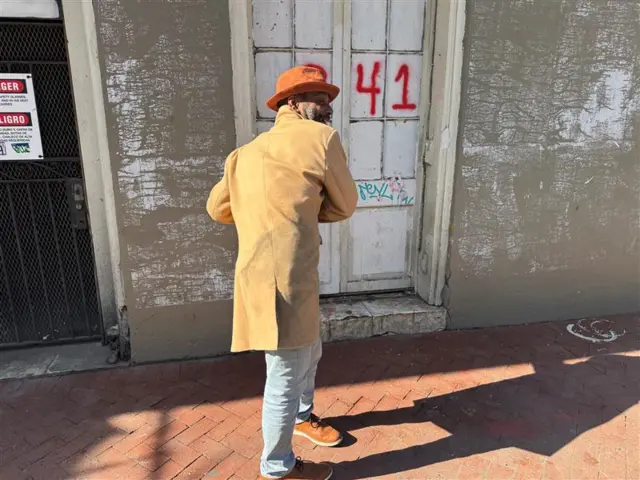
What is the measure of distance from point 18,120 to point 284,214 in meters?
2.45

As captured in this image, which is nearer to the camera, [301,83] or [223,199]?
[301,83]

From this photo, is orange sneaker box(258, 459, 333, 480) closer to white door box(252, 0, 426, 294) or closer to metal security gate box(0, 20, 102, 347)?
white door box(252, 0, 426, 294)

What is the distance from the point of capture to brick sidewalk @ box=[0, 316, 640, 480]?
274 centimetres

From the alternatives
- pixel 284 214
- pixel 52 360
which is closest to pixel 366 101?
pixel 284 214

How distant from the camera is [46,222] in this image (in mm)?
3672

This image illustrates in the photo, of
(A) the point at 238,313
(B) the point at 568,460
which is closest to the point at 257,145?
(A) the point at 238,313

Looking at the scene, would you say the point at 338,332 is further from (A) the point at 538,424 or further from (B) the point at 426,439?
(A) the point at 538,424

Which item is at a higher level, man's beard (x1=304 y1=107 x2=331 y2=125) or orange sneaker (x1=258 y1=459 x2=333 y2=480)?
man's beard (x1=304 y1=107 x2=331 y2=125)

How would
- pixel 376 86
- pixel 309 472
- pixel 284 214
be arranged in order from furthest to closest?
pixel 376 86 → pixel 309 472 → pixel 284 214

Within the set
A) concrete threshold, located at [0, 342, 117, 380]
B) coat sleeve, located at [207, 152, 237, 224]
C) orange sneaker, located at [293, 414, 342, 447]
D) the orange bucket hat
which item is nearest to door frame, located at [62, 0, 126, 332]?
concrete threshold, located at [0, 342, 117, 380]

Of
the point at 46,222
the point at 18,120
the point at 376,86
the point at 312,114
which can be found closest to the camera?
the point at 312,114

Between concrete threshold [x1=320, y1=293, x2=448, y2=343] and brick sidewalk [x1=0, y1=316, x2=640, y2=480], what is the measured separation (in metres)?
0.11

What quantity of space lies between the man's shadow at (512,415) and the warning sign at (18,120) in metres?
2.80

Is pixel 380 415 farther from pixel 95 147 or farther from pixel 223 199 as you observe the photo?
pixel 95 147
